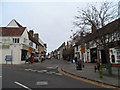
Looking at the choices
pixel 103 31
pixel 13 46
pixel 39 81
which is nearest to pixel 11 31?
pixel 13 46

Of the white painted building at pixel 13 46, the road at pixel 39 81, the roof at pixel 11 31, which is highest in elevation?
the roof at pixel 11 31

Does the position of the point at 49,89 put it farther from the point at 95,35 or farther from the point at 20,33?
the point at 20,33

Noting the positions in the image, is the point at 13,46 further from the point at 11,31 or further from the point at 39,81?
the point at 39,81

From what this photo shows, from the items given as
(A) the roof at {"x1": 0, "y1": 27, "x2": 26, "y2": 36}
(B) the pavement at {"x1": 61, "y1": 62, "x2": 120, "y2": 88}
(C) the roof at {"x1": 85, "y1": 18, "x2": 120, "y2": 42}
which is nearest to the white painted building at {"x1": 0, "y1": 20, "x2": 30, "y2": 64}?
(A) the roof at {"x1": 0, "y1": 27, "x2": 26, "y2": 36}

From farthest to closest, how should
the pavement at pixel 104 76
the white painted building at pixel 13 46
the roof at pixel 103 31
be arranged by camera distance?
the white painted building at pixel 13 46
the roof at pixel 103 31
the pavement at pixel 104 76

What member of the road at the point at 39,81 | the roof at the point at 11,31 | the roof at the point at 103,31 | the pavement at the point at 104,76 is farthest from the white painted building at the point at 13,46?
the roof at the point at 103,31

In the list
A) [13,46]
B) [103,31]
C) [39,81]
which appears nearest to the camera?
[39,81]

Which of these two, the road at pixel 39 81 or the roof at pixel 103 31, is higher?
the roof at pixel 103 31

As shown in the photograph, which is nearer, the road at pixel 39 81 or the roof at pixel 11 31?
the road at pixel 39 81

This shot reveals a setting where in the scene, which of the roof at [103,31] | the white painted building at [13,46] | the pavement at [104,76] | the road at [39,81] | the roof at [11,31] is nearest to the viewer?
the road at [39,81]

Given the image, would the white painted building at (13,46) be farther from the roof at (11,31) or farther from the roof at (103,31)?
the roof at (103,31)

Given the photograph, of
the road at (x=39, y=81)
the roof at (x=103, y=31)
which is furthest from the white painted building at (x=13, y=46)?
the roof at (x=103, y=31)

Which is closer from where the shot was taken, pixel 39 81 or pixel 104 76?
pixel 39 81

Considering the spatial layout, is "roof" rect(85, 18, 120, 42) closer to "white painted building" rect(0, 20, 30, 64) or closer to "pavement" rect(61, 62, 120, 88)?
"pavement" rect(61, 62, 120, 88)
